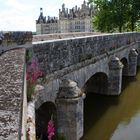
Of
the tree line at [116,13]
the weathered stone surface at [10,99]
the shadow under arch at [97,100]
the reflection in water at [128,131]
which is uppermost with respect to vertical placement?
the tree line at [116,13]

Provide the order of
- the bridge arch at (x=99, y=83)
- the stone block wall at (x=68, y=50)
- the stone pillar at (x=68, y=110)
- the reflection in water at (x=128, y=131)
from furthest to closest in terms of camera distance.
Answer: the bridge arch at (x=99, y=83), the reflection in water at (x=128, y=131), the stone pillar at (x=68, y=110), the stone block wall at (x=68, y=50)

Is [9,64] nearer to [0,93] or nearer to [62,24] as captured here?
[0,93]

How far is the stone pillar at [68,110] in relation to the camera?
8.15m

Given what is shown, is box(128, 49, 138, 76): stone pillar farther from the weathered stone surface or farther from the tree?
the weathered stone surface

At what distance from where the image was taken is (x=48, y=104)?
27.9ft

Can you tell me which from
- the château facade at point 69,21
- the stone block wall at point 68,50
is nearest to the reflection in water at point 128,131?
the stone block wall at point 68,50

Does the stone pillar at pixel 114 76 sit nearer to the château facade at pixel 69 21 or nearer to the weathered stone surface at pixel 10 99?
the weathered stone surface at pixel 10 99

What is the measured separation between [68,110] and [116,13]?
28.1m

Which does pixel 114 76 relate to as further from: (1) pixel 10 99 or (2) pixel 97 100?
(1) pixel 10 99

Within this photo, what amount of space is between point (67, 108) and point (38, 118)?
1.17 meters

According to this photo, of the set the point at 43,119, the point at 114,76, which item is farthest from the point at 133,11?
the point at 43,119

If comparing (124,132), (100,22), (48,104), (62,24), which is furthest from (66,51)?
(62,24)

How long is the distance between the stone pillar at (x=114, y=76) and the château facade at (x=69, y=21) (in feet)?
253

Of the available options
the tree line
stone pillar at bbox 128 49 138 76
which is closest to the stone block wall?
stone pillar at bbox 128 49 138 76
